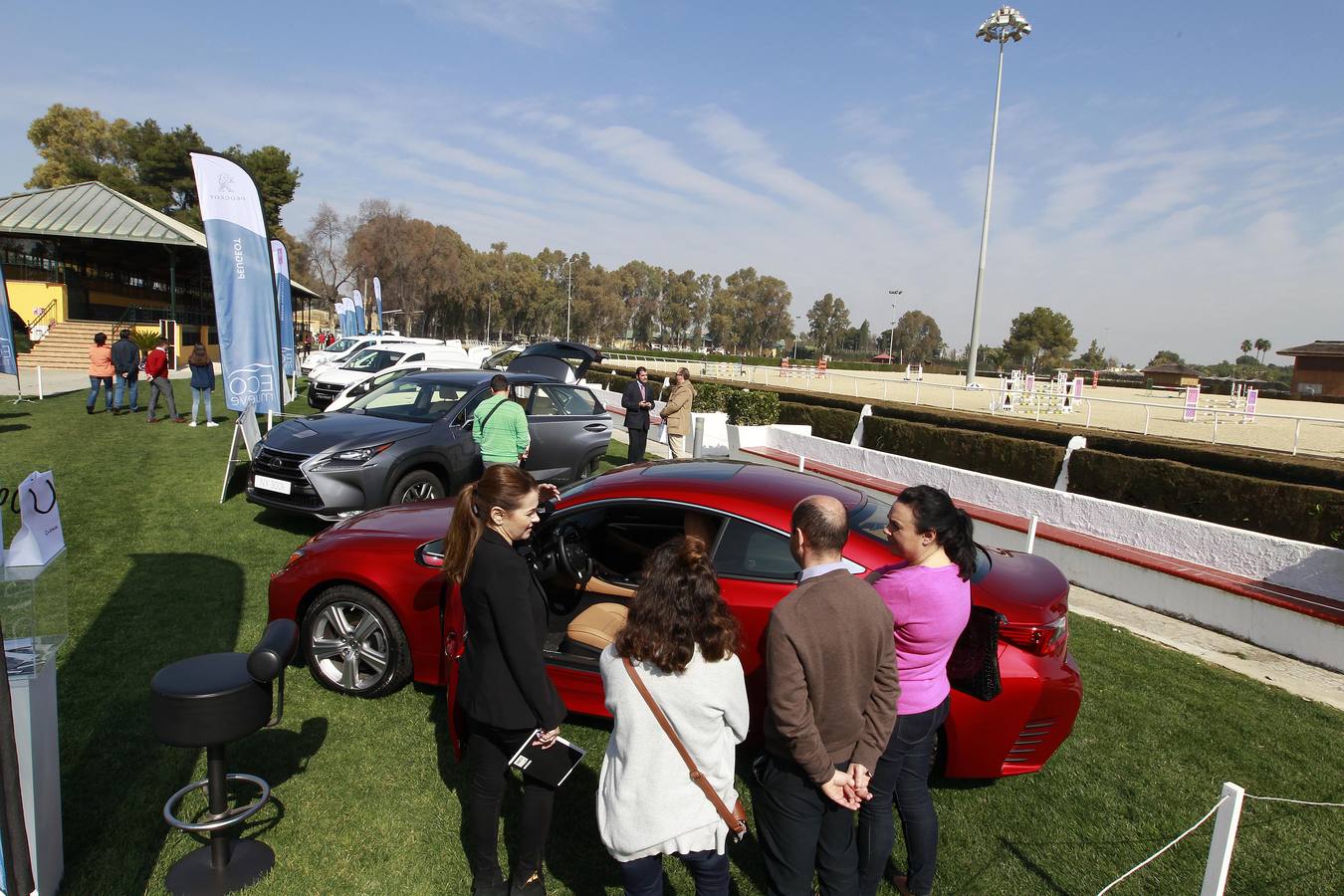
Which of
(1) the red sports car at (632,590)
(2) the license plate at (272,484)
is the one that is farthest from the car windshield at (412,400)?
(1) the red sports car at (632,590)

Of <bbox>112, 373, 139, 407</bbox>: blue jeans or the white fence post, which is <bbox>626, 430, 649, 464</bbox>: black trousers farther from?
<bbox>112, 373, 139, 407</bbox>: blue jeans

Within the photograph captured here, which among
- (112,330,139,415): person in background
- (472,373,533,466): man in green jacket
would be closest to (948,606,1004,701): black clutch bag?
(472,373,533,466): man in green jacket

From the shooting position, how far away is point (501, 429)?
23.2 feet

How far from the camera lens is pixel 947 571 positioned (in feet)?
8.70

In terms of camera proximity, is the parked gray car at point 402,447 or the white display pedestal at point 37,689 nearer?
the white display pedestal at point 37,689

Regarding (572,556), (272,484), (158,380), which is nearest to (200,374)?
(158,380)

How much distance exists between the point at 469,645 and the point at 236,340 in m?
8.96

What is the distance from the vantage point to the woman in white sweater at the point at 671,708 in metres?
2.14

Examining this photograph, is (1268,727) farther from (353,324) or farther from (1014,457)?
(353,324)

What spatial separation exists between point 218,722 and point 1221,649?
22.9 feet

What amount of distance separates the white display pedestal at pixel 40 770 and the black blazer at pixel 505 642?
1.33 metres

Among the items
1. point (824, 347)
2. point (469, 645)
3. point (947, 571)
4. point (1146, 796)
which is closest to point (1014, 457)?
point (1146, 796)

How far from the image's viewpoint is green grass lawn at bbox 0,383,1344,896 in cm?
308

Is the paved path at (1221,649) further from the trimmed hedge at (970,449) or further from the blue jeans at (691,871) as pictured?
the blue jeans at (691,871)
